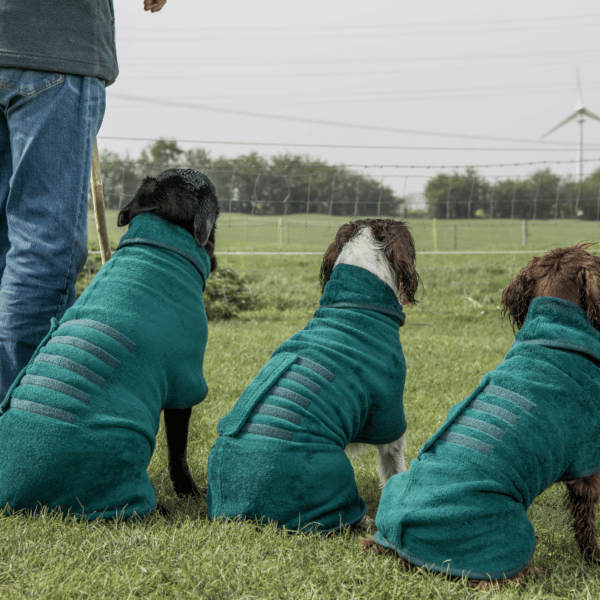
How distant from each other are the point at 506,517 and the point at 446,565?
249 mm

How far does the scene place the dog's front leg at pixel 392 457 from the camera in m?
2.90

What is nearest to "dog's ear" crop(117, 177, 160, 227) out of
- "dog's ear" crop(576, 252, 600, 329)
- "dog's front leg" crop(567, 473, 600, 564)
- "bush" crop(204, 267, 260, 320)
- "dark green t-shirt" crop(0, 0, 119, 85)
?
"dark green t-shirt" crop(0, 0, 119, 85)

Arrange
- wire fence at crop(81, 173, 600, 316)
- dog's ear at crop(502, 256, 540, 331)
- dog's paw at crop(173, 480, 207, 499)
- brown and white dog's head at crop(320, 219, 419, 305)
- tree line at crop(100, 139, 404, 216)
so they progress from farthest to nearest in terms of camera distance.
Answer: wire fence at crop(81, 173, 600, 316) → tree line at crop(100, 139, 404, 216) → dog's paw at crop(173, 480, 207, 499) → brown and white dog's head at crop(320, 219, 419, 305) → dog's ear at crop(502, 256, 540, 331)

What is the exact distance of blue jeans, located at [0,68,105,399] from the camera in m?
2.65

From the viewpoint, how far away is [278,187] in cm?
941

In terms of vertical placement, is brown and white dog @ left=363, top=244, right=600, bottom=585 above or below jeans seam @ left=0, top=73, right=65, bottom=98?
below

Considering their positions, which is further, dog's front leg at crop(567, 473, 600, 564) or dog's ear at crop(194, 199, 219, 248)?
dog's ear at crop(194, 199, 219, 248)

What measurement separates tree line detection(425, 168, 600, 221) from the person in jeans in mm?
7950

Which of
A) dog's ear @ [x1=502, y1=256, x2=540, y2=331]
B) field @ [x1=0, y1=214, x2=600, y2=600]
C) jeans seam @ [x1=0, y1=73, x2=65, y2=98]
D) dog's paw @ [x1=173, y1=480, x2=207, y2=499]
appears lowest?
dog's paw @ [x1=173, y1=480, x2=207, y2=499]

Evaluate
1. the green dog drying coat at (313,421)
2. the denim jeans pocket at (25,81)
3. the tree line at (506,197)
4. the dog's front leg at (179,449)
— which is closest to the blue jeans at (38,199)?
the denim jeans pocket at (25,81)

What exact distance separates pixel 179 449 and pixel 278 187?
7016mm

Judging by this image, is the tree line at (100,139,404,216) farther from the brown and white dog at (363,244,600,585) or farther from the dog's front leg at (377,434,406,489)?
the brown and white dog at (363,244,600,585)

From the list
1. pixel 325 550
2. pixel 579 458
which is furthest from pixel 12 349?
pixel 579 458

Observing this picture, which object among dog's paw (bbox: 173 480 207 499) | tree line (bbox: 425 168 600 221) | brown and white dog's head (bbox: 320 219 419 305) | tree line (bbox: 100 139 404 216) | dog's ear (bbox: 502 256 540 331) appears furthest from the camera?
tree line (bbox: 425 168 600 221)
